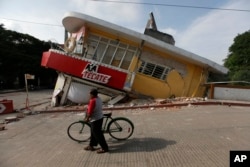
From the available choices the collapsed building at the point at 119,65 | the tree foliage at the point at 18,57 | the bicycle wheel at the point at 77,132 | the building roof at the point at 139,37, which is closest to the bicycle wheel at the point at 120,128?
the bicycle wheel at the point at 77,132

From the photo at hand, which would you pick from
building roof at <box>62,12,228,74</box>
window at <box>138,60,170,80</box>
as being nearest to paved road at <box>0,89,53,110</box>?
building roof at <box>62,12,228,74</box>

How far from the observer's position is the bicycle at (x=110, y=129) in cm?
849

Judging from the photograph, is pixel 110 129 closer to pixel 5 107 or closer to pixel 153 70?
pixel 5 107

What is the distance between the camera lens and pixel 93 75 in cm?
1881

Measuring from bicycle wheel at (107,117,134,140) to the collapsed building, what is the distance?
10155 mm

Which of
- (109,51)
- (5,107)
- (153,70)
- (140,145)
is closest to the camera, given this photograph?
(140,145)

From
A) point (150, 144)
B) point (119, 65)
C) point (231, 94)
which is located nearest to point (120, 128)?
point (150, 144)

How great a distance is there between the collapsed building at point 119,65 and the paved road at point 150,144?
23.6 ft

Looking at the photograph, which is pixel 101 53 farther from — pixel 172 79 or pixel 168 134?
pixel 168 134

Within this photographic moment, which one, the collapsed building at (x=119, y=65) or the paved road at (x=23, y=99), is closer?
the collapsed building at (x=119, y=65)

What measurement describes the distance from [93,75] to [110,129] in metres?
10.6

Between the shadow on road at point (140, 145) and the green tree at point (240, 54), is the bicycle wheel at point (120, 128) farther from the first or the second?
the green tree at point (240, 54)

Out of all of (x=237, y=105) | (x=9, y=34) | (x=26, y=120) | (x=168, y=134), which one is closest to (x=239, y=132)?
(x=168, y=134)

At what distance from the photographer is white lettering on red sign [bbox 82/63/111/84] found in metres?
18.8
